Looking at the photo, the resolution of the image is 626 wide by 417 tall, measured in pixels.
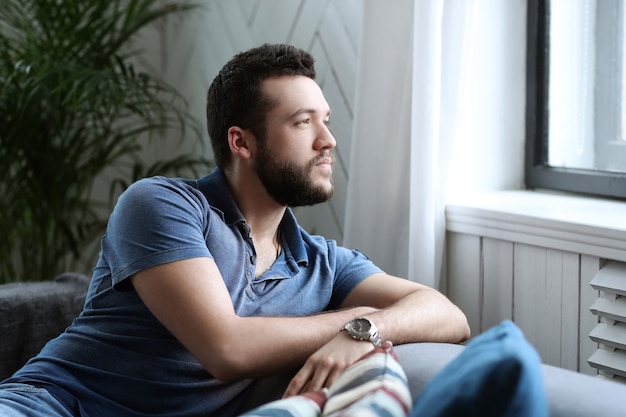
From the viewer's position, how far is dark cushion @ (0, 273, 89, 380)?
187cm

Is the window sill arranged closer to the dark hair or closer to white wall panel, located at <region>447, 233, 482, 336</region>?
white wall panel, located at <region>447, 233, 482, 336</region>

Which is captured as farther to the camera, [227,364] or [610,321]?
[610,321]

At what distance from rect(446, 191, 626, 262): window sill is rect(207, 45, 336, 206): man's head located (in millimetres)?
387

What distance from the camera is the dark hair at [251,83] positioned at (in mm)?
1699

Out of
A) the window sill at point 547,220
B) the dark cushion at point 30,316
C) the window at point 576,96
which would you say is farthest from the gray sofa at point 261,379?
the window at point 576,96

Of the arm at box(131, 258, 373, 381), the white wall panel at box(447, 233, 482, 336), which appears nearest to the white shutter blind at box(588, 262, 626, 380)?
the white wall panel at box(447, 233, 482, 336)

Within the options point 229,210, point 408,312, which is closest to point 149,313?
point 229,210

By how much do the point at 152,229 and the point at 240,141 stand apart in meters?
0.34

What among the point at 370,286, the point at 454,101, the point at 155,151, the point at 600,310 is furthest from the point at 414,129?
the point at 155,151

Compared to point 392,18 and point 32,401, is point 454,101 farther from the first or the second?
point 32,401

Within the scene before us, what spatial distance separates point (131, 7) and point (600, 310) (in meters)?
1.60

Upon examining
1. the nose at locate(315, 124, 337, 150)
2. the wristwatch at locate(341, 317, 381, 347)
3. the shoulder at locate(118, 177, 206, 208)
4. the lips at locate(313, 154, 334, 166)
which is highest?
the nose at locate(315, 124, 337, 150)

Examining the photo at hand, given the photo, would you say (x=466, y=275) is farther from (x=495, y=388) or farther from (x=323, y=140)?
(x=495, y=388)

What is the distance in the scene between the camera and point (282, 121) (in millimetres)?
1683
